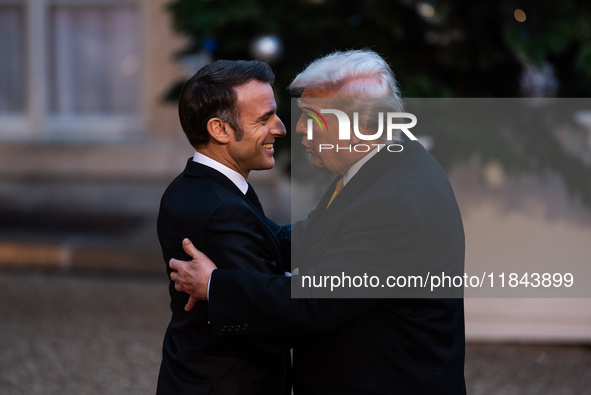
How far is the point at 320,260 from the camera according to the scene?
1.92m

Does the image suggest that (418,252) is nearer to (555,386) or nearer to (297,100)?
(297,100)

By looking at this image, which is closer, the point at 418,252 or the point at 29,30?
the point at 418,252

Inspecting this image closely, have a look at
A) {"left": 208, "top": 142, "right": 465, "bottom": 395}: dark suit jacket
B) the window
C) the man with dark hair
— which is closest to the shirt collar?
the man with dark hair

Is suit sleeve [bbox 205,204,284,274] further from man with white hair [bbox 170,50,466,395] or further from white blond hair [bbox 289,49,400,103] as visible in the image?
white blond hair [bbox 289,49,400,103]

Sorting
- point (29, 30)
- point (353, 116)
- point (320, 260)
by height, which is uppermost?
point (29, 30)

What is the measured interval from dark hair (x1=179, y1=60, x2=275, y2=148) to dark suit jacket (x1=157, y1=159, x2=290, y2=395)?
145mm

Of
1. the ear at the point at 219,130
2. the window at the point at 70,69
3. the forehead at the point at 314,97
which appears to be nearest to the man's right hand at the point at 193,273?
the ear at the point at 219,130

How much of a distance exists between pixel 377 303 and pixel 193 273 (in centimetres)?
51

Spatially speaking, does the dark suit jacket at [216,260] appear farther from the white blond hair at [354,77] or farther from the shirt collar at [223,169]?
the white blond hair at [354,77]

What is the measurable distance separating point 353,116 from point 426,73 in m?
3.03

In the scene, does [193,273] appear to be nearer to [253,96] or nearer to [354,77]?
[253,96]

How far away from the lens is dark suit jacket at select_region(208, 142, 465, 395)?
1.85 m

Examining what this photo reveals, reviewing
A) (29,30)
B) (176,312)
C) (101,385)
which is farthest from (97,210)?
(176,312)

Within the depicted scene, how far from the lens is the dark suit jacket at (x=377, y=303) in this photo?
1847 millimetres
